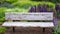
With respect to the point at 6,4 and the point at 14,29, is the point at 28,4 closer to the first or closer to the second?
the point at 6,4

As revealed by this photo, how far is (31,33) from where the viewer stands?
7.86 meters

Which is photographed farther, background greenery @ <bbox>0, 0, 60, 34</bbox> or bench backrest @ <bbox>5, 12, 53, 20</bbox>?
background greenery @ <bbox>0, 0, 60, 34</bbox>

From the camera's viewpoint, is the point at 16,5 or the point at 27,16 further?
the point at 16,5

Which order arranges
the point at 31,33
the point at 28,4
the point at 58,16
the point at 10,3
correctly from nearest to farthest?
the point at 31,33
the point at 58,16
the point at 28,4
the point at 10,3

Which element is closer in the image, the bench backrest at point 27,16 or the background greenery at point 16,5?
the bench backrest at point 27,16

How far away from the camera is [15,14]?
810 centimetres

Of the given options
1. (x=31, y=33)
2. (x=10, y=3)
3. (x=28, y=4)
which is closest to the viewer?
(x=31, y=33)

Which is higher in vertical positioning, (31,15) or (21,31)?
(31,15)

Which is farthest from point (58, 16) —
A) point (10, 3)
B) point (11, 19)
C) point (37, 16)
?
point (10, 3)

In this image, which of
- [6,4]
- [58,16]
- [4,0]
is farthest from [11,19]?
[4,0]

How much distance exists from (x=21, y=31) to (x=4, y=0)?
4.81 metres

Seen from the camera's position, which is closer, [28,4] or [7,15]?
[7,15]

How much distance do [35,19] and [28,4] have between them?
3.26 metres

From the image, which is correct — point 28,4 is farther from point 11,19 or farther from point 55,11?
point 11,19
